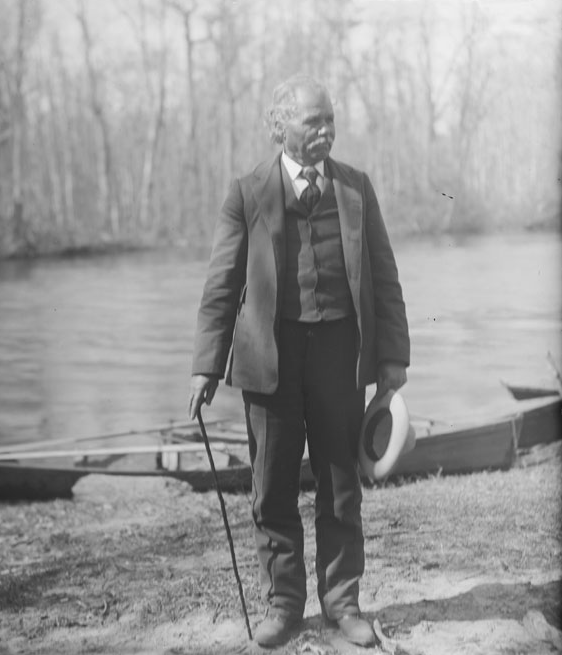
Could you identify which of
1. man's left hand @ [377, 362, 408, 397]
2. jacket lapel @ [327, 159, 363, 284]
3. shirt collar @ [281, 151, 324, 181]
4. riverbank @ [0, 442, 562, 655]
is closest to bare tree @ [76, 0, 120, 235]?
riverbank @ [0, 442, 562, 655]

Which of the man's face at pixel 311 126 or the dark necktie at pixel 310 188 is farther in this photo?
the dark necktie at pixel 310 188

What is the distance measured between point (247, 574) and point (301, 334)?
130 cm

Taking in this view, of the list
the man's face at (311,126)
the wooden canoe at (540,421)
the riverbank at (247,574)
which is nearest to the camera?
the man's face at (311,126)

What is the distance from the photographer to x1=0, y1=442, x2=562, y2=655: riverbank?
2.77 m

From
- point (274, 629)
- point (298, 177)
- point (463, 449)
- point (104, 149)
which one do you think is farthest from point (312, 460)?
point (104, 149)

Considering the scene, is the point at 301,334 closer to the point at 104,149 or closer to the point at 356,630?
the point at 356,630

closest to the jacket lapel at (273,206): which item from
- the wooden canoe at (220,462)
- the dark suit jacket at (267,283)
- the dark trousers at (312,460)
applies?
the dark suit jacket at (267,283)

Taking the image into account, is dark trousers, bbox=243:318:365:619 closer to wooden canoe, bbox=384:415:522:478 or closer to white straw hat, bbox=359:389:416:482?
white straw hat, bbox=359:389:416:482

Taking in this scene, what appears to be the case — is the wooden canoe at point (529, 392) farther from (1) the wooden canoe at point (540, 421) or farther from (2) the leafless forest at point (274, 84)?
(2) the leafless forest at point (274, 84)

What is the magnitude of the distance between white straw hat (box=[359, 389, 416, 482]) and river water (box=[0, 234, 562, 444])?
174 inches

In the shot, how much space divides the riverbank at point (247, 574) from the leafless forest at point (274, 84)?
2.36 meters

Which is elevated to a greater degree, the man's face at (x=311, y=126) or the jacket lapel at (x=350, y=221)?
the man's face at (x=311, y=126)

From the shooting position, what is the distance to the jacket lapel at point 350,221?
2.61 metres

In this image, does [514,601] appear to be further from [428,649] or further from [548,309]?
[548,309]
